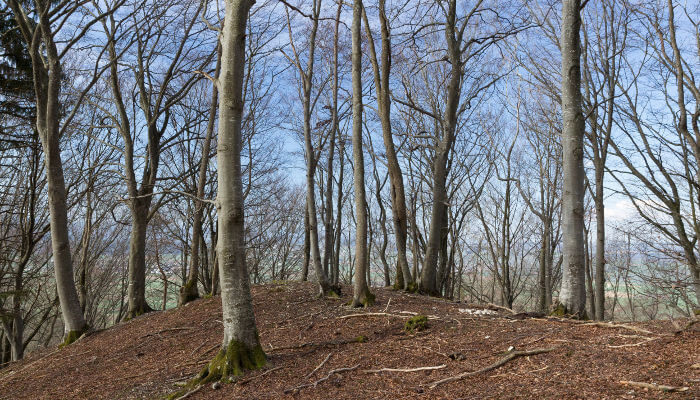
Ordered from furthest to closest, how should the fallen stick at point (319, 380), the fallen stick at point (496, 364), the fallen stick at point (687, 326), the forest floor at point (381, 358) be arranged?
the fallen stick at point (319, 380)
the fallen stick at point (687, 326)
the fallen stick at point (496, 364)
the forest floor at point (381, 358)

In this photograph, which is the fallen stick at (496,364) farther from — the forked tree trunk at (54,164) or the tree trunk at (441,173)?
the forked tree trunk at (54,164)

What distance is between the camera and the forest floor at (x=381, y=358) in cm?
322

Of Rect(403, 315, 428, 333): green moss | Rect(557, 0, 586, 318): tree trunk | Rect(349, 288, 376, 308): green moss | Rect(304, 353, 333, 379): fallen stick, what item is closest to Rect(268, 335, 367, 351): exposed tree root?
Rect(304, 353, 333, 379): fallen stick

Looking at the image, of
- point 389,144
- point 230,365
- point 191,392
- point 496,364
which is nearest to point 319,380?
point 230,365

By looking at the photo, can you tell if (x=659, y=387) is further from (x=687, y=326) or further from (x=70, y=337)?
(x=70, y=337)

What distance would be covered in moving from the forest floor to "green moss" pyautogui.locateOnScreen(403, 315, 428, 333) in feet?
0.25

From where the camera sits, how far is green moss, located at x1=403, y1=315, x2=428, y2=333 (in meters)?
5.27

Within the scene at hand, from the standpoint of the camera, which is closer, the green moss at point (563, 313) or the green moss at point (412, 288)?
the green moss at point (563, 313)

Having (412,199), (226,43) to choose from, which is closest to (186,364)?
(226,43)

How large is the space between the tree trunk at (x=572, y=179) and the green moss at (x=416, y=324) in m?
1.62

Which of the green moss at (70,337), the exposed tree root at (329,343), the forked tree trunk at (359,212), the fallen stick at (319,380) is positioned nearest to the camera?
the fallen stick at (319,380)

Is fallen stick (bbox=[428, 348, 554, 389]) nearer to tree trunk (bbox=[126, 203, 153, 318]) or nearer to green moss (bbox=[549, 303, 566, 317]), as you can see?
green moss (bbox=[549, 303, 566, 317])

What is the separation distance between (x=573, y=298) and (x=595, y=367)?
214 cm

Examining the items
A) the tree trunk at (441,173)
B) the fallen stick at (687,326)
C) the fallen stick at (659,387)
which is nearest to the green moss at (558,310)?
the fallen stick at (687,326)
